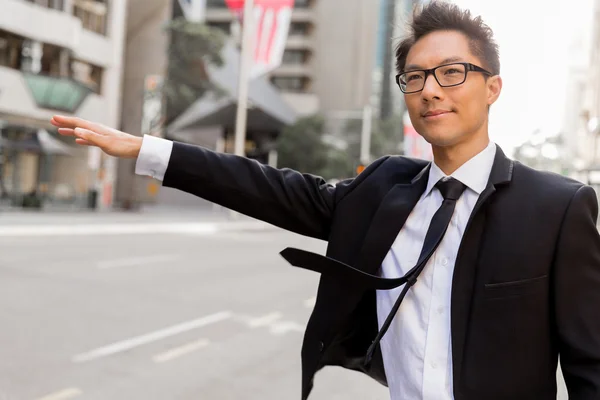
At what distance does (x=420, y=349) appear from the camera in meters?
1.88

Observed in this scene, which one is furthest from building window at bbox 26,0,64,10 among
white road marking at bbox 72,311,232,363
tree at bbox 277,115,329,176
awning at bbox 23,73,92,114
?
white road marking at bbox 72,311,232,363

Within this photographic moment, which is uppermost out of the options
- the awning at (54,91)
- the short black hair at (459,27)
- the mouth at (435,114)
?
the awning at (54,91)

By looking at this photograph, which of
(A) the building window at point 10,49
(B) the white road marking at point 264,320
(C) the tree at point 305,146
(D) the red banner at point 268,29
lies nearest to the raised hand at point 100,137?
(B) the white road marking at point 264,320

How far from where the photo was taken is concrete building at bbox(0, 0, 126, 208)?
29.7m

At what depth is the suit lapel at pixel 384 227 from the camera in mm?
1973

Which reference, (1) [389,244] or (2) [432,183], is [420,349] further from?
(2) [432,183]

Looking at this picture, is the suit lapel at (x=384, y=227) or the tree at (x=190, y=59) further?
the tree at (x=190, y=59)

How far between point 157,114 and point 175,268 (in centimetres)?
3185

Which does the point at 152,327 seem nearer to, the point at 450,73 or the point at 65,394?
the point at 65,394

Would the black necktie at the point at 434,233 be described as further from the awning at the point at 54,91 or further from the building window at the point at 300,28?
the building window at the point at 300,28

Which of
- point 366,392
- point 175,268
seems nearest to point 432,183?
point 366,392

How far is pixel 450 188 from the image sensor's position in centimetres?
192

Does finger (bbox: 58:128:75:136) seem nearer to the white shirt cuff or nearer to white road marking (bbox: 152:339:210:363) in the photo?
the white shirt cuff

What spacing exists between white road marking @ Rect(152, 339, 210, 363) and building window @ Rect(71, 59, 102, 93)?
29920mm
